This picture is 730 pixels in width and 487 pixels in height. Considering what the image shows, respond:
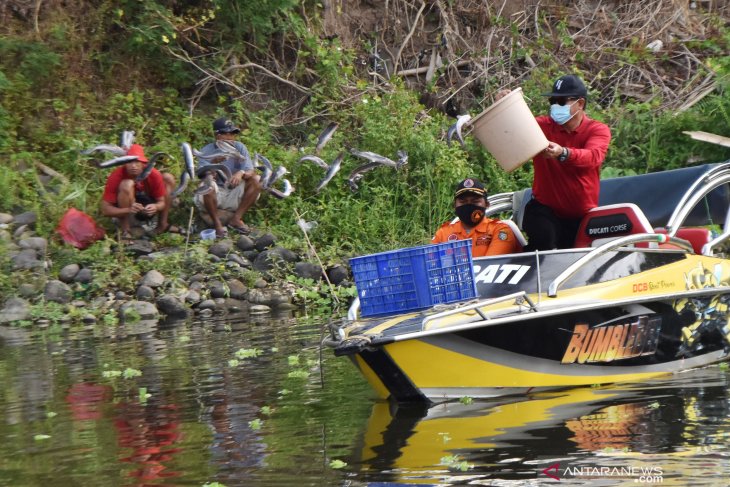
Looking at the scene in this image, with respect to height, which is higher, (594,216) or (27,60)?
(27,60)

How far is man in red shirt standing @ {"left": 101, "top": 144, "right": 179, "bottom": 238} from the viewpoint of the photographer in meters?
15.3

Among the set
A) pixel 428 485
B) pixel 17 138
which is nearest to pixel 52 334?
pixel 17 138

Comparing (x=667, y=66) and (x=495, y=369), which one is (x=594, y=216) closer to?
(x=495, y=369)

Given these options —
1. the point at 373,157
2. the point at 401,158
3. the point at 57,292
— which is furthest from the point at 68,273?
the point at 401,158

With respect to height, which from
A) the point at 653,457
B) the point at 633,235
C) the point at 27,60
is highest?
the point at 27,60

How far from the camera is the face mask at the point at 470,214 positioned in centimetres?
906

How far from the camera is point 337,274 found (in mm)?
15453

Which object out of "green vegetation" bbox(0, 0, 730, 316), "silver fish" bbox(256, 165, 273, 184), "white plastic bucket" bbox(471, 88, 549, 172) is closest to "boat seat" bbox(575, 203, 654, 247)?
"white plastic bucket" bbox(471, 88, 549, 172)

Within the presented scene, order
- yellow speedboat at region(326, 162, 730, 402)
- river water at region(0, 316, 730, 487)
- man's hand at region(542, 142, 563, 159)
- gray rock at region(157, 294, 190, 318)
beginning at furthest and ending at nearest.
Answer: gray rock at region(157, 294, 190, 318), man's hand at region(542, 142, 563, 159), yellow speedboat at region(326, 162, 730, 402), river water at region(0, 316, 730, 487)

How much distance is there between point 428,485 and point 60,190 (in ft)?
36.5

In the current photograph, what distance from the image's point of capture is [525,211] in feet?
31.2

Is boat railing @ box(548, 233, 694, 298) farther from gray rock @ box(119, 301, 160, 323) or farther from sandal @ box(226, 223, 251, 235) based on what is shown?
sandal @ box(226, 223, 251, 235)

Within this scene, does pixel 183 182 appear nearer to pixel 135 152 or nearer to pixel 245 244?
pixel 135 152

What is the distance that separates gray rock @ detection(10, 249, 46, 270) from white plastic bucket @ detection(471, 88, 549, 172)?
8105mm
